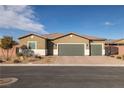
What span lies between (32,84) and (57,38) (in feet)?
88.5

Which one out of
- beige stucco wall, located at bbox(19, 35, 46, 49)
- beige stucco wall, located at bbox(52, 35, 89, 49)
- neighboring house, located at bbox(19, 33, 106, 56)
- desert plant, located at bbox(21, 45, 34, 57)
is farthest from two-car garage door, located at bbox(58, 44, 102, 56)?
desert plant, located at bbox(21, 45, 34, 57)

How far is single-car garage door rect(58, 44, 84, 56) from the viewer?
128ft

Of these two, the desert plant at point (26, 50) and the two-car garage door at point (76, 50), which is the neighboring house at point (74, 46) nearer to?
the two-car garage door at point (76, 50)

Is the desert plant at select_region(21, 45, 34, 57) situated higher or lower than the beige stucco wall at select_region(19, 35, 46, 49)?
lower

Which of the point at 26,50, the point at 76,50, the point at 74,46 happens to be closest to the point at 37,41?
the point at 26,50

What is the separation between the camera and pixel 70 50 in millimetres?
39250

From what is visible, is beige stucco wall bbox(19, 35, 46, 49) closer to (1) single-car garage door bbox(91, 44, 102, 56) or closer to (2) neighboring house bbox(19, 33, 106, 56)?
(2) neighboring house bbox(19, 33, 106, 56)

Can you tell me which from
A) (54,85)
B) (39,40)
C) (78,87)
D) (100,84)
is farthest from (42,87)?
(39,40)

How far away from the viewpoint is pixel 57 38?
129 ft

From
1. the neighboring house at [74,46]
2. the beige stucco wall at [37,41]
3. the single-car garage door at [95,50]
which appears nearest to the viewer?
the beige stucco wall at [37,41]

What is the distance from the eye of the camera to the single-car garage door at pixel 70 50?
1535 inches

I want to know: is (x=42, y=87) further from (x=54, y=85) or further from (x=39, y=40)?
(x=39, y=40)

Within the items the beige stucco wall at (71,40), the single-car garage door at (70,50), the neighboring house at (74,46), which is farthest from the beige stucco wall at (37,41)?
the single-car garage door at (70,50)

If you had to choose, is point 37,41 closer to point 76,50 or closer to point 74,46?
point 74,46
